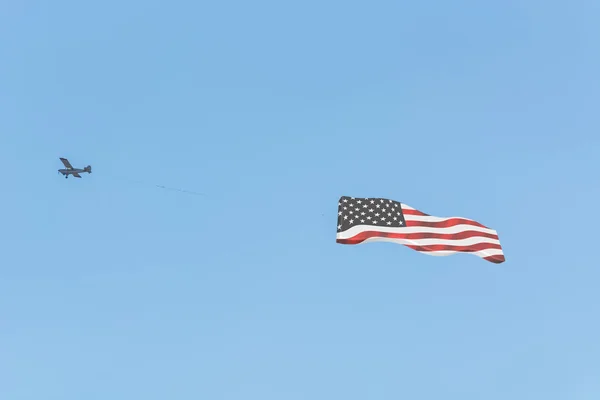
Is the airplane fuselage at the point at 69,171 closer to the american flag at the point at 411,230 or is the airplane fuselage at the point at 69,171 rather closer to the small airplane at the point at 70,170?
the small airplane at the point at 70,170

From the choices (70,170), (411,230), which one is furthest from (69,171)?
(411,230)

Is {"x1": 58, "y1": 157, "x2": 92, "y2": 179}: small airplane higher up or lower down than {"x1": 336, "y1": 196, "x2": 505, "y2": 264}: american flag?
higher up

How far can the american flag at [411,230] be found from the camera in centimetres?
4668

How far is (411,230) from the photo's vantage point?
4744 centimetres

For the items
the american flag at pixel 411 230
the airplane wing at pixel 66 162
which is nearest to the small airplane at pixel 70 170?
the airplane wing at pixel 66 162

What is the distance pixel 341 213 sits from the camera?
4766 cm

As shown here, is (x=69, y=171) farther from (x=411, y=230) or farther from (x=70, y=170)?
(x=411, y=230)

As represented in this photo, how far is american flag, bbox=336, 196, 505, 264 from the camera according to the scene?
4668 cm

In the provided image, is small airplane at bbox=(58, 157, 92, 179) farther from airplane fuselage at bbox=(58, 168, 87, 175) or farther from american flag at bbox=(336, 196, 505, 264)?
american flag at bbox=(336, 196, 505, 264)

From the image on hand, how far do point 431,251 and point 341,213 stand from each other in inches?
277

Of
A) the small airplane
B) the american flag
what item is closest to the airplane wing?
the small airplane

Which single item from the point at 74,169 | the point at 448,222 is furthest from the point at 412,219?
the point at 74,169

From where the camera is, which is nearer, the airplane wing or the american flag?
the american flag

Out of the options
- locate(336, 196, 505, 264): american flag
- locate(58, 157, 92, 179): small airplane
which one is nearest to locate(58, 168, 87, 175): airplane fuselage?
locate(58, 157, 92, 179): small airplane
